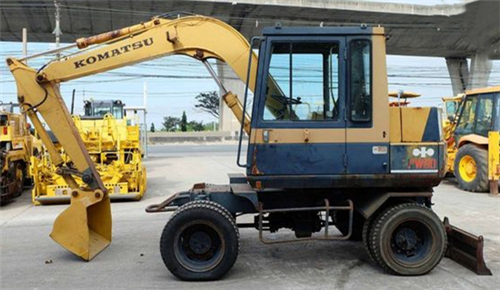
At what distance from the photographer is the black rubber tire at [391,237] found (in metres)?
5.58

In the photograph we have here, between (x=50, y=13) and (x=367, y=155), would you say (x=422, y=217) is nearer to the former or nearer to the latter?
(x=367, y=155)

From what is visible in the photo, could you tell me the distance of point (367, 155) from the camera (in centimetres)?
553

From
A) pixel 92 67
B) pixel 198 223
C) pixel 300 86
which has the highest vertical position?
pixel 92 67

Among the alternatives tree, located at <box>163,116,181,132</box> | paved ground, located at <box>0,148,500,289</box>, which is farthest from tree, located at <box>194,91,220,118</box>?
paved ground, located at <box>0,148,500,289</box>

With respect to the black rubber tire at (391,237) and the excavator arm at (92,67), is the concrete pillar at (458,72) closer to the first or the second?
the black rubber tire at (391,237)

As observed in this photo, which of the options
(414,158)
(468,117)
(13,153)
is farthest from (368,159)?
(13,153)

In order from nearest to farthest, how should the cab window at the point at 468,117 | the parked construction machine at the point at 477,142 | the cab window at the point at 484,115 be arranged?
the parked construction machine at the point at 477,142, the cab window at the point at 484,115, the cab window at the point at 468,117

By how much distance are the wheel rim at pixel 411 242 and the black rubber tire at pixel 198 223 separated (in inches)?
74.6

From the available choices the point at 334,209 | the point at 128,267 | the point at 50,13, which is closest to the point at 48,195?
the point at 128,267

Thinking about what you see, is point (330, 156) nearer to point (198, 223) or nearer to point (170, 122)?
point (198, 223)

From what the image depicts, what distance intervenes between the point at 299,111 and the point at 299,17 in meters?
29.3

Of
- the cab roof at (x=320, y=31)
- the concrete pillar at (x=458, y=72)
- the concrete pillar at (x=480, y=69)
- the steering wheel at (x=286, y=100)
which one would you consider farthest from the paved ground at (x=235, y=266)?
the concrete pillar at (x=458, y=72)

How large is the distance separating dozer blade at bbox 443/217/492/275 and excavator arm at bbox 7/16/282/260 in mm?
2982

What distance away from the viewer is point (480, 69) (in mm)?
40062
